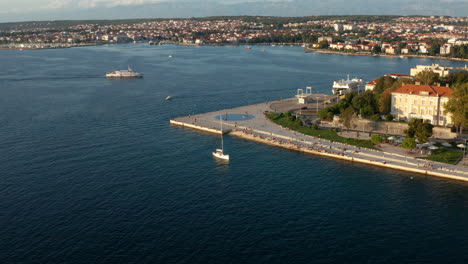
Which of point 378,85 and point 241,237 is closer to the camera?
point 241,237

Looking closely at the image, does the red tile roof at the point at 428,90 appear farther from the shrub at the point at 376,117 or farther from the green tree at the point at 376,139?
the green tree at the point at 376,139

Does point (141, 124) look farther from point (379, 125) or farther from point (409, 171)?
point (409, 171)

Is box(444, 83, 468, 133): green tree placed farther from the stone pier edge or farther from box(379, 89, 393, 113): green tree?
the stone pier edge

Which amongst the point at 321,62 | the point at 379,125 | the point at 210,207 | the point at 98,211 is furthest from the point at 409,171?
the point at 321,62

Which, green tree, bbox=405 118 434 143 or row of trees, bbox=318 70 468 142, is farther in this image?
row of trees, bbox=318 70 468 142

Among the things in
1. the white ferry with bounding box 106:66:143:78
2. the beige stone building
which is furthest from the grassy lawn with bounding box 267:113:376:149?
the white ferry with bounding box 106:66:143:78

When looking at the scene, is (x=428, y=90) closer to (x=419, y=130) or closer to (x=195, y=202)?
(x=419, y=130)

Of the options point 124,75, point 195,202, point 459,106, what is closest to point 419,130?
point 459,106
